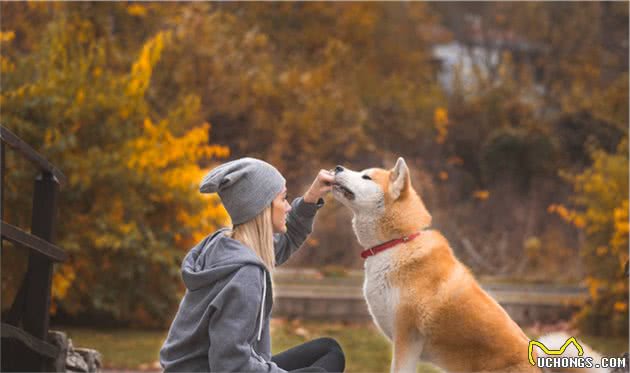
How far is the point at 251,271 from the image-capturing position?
8.18 ft

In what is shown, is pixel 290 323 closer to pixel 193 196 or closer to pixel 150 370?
pixel 193 196

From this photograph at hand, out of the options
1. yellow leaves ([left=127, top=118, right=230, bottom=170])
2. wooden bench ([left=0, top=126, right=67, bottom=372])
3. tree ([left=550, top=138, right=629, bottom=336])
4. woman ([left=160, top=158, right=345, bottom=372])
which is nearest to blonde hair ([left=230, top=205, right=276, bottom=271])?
woman ([left=160, top=158, right=345, bottom=372])

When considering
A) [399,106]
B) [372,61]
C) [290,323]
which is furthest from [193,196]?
[372,61]

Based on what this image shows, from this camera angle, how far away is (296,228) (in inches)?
127

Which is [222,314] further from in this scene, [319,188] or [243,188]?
[319,188]

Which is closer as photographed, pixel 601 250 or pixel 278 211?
pixel 278 211

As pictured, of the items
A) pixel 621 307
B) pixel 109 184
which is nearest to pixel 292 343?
pixel 109 184

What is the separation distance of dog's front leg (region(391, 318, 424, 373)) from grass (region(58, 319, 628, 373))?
9.90 ft

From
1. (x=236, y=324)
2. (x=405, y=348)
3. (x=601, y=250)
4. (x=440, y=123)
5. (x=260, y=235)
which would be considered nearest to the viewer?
(x=236, y=324)

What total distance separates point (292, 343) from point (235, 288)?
17.8ft

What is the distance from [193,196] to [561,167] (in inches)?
309

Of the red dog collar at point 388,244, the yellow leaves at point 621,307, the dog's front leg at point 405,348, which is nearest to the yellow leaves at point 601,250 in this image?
the yellow leaves at point 621,307

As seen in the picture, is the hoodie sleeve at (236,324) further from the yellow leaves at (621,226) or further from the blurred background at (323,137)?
the yellow leaves at (621,226)

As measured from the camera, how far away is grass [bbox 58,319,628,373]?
684cm
